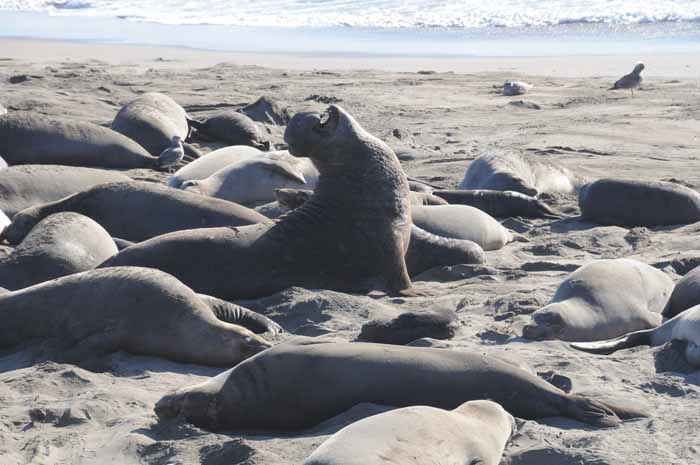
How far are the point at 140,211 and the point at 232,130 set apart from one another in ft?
13.5

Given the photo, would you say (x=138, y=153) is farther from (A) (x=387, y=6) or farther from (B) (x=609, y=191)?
(A) (x=387, y=6)

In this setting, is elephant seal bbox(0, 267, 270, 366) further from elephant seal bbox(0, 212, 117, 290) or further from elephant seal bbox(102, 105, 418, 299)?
elephant seal bbox(102, 105, 418, 299)

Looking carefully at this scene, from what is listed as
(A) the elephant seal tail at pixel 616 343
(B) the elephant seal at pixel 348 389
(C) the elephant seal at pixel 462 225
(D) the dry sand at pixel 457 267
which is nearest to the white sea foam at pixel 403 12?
(D) the dry sand at pixel 457 267

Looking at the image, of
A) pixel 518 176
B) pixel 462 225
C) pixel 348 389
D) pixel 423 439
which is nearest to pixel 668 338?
pixel 348 389

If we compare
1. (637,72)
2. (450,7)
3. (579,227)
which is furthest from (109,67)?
Result: (450,7)

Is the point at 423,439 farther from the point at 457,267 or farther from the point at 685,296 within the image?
the point at 457,267

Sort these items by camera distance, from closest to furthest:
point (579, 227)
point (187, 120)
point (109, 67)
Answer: point (579, 227), point (187, 120), point (109, 67)

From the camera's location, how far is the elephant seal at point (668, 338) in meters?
4.38

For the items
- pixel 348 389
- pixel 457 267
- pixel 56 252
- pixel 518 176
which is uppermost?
pixel 348 389

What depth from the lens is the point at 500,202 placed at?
8062 mm

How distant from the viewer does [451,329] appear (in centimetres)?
474

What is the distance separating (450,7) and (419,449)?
27.6 m

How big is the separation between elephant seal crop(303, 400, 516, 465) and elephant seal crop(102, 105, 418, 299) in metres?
2.42

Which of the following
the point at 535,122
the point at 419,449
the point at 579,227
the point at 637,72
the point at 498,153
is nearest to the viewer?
the point at 419,449
